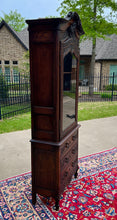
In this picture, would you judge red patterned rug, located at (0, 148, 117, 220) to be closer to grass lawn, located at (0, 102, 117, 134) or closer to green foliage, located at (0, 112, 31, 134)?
green foliage, located at (0, 112, 31, 134)

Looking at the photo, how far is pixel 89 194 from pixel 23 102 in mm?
6586

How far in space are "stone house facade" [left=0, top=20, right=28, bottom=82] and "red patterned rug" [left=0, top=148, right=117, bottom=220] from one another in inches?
647

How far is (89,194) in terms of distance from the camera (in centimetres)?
313

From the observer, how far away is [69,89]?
283 cm

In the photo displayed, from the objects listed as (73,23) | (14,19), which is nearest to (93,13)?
(73,23)

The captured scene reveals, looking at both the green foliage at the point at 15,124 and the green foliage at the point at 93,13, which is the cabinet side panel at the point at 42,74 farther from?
the green foliage at the point at 93,13

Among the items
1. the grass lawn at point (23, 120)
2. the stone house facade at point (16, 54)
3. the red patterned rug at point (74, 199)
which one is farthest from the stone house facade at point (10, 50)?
the red patterned rug at point (74, 199)

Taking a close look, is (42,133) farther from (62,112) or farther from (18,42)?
(18,42)

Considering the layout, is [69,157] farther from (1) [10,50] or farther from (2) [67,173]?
(1) [10,50]

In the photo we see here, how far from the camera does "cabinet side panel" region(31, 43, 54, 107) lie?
7.42 feet

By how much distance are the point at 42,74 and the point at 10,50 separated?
1842 cm

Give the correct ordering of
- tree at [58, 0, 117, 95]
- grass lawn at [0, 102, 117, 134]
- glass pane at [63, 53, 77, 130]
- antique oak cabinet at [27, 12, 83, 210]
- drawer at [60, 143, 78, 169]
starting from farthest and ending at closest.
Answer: tree at [58, 0, 117, 95] → grass lawn at [0, 102, 117, 134] → drawer at [60, 143, 78, 169] → glass pane at [63, 53, 77, 130] → antique oak cabinet at [27, 12, 83, 210]

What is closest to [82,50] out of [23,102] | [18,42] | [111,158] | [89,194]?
[18,42]

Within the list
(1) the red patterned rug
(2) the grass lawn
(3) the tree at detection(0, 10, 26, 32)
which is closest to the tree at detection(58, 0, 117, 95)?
(2) the grass lawn
